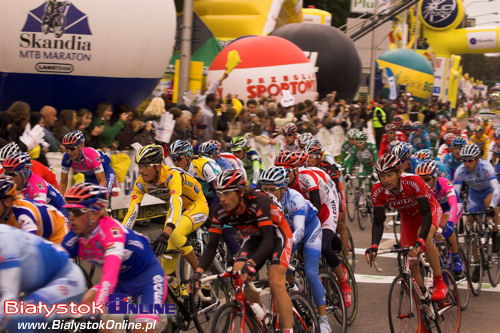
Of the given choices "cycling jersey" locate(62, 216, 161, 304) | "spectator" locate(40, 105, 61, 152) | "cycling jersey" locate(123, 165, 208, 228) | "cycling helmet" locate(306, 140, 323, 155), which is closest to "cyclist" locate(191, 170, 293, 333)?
"cycling jersey" locate(62, 216, 161, 304)

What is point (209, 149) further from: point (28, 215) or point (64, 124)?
point (28, 215)

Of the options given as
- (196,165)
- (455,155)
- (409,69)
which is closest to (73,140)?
(196,165)

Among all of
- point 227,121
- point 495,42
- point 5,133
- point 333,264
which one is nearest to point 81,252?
point 333,264

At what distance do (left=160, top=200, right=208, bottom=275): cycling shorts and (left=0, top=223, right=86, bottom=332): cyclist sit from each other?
107 inches

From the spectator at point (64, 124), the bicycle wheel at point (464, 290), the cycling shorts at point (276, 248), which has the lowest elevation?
the bicycle wheel at point (464, 290)

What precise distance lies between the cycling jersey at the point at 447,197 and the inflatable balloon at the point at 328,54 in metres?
17.8

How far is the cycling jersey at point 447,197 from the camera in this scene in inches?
358

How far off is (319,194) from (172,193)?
78.4 inches

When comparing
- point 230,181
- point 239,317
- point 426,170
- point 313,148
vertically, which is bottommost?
point 239,317

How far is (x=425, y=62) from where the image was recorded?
4338cm

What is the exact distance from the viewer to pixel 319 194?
8.60 m

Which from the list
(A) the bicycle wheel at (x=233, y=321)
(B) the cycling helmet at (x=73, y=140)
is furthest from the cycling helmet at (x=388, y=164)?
(B) the cycling helmet at (x=73, y=140)

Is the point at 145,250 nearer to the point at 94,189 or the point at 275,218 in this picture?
the point at 94,189

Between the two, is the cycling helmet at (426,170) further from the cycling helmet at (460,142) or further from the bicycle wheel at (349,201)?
the bicycle wheel at (349,201)
